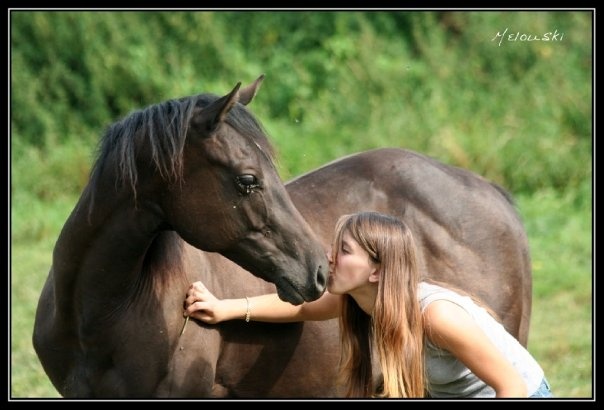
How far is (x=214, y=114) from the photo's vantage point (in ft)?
11.1

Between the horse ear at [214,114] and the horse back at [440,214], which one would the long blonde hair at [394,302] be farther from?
the horse back at [440,214]

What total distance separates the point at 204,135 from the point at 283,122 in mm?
7847

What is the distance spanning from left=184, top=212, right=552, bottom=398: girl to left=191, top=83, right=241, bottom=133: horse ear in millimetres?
573

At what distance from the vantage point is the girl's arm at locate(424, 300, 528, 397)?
3.20m

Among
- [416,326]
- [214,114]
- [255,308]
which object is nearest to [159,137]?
[214,114]

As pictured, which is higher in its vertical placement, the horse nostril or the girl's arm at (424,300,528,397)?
the horse nostril

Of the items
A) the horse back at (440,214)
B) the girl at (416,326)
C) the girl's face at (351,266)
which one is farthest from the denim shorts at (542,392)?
the horse back at (440,214)

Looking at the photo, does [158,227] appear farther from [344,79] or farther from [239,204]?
[344,79]

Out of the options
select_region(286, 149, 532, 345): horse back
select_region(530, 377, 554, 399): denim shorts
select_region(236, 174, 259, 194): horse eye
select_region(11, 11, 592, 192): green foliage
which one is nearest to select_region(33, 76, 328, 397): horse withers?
select_region(236, 174, 259, 194): horse eye

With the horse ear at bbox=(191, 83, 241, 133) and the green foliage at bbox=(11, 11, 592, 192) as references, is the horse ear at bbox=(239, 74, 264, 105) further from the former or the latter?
the green foliage at bbox=(11, 11, 592, 192)

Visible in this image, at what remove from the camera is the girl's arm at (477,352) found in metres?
3.20

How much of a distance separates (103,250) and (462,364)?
1.38m

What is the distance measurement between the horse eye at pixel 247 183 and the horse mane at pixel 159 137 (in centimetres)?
13

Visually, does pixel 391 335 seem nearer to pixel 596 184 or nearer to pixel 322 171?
pixel 322 171
